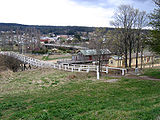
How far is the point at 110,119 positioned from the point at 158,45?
1110 centimetres

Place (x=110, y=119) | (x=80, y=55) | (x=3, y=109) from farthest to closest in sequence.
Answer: (x=80, y=55) < (x=3, y=109) < (x=110, y=119)

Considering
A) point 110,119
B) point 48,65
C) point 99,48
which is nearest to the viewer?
point 110,119

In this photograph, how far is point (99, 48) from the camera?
69.2ft

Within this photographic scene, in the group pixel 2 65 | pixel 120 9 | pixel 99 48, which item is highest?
pixel 120 9

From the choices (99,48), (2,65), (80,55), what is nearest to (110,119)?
(99,48)

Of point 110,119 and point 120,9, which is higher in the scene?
point 120,9

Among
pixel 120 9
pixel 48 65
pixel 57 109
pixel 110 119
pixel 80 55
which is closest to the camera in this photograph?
pixel 110 119

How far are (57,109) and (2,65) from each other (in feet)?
90.0

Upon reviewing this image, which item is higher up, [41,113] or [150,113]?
[150,113]

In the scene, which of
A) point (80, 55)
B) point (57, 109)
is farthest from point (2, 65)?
point (57, 109)

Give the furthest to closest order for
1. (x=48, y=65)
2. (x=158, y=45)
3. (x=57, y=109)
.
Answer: (x=48, y=65) < (x=158, y=45) < (x=57, y=109)

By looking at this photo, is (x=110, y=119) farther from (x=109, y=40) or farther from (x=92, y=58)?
(x=92, y=58)

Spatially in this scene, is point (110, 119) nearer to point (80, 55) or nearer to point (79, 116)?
point (79, 116)

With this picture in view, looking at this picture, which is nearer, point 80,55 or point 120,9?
point 120,9
